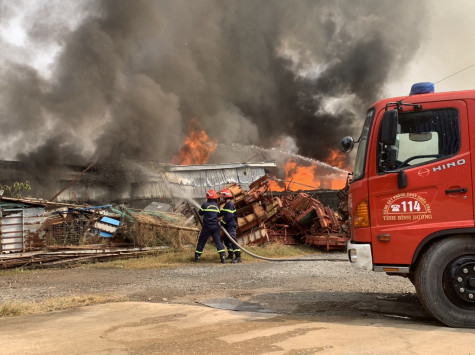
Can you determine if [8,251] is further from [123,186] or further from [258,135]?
[258,135]

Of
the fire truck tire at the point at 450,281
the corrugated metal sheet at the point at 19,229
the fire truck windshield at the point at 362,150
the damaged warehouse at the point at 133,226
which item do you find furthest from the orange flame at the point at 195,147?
the fire truck tire at the point at 450,281

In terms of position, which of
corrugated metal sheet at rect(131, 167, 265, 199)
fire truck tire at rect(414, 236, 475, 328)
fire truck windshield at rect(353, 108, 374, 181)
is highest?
corrugated metal sheet at rect(131, 167, 265, 199)

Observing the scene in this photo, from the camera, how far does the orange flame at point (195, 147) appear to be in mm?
24750

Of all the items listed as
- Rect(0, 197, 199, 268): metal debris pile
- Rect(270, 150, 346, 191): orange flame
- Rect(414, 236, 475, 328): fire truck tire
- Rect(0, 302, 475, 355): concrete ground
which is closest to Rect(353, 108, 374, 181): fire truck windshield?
Rect(414, 236, 475, 328): fire truck tire

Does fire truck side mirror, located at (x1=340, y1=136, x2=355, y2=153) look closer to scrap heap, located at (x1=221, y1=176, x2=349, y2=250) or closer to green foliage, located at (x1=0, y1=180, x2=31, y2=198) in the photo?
scrap heap, located at (x1=221, y1=176, x2=349, y2=250)

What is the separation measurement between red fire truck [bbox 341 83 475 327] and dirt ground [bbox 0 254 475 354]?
514 millimetres

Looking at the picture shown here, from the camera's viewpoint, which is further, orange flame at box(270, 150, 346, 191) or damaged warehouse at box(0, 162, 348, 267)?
orange flame at box(270, 150, 346, 191)

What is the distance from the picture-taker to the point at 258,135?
33.7 meters

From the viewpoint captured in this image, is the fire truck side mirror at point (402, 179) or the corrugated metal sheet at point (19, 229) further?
the corrugated metal sheet at point (19, 229)

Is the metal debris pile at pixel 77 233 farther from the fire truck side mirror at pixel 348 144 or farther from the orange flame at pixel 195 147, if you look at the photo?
the orange flame at pixel 195 147

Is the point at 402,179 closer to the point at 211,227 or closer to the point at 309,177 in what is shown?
the point at 211,227

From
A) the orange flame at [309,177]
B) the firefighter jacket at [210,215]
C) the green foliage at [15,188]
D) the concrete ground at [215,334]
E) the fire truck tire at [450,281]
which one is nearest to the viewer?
the concrete ground at [215,334]

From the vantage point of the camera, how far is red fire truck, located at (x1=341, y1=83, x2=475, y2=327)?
4484mm

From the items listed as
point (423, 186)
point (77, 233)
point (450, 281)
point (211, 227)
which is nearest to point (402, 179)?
point (423, 186)
